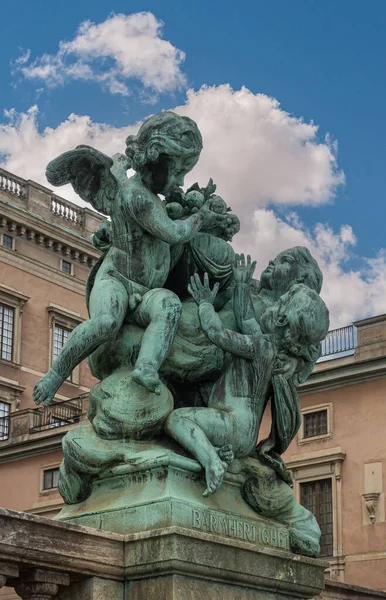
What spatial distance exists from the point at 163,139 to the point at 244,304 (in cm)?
107

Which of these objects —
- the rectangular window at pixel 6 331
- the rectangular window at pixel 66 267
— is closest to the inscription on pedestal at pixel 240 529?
the rectangular window at pixel 6 331

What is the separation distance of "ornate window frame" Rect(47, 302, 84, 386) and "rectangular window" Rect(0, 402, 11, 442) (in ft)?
11.2

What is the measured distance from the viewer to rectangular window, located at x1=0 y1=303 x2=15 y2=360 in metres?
51.0

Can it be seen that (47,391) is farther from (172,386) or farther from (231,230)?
(231,230)

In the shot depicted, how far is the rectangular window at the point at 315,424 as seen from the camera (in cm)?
3803

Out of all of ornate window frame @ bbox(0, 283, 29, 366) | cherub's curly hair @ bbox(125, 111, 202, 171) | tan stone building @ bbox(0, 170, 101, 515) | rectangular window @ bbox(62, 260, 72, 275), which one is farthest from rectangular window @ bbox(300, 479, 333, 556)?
cherub's curly hair @ bbox(125, 111, 202, 171)

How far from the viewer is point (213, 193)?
7.39 meters

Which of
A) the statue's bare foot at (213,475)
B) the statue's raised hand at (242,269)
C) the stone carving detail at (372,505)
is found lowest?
the statue's bare foot at (213,475)

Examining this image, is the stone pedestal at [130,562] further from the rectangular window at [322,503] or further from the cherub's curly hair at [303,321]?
the rectangular window at [322,503]

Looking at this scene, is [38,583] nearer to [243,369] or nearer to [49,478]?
[243,369]

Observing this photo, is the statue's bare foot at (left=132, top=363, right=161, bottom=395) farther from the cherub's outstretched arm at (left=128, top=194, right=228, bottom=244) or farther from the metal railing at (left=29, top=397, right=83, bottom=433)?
the metal railing at (left=29, top=397, right=83, bottom=433)

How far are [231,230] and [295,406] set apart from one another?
118cm

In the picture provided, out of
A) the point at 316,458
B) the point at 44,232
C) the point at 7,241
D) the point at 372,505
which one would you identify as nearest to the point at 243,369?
the point at 372,505

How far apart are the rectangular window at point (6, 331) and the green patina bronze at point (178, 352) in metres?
44.5
